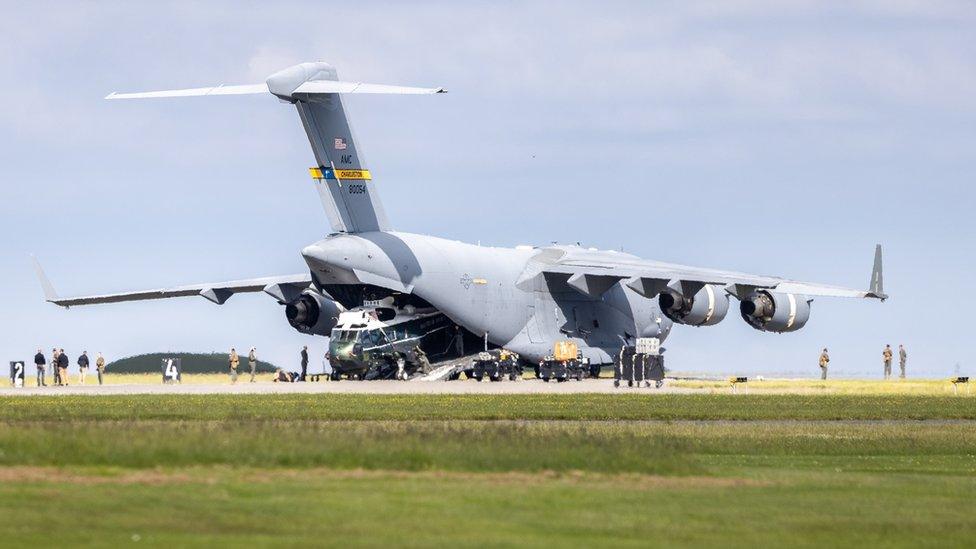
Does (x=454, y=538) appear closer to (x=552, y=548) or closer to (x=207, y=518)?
(x=552, y=548)

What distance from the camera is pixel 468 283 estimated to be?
62062mm

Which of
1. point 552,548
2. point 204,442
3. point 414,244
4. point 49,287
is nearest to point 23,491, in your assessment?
point 204,442

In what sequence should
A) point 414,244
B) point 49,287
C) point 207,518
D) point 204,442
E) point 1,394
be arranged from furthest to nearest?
point 49,287 < point 414,244 < point 1,394 < point 204,442 < point 207,518

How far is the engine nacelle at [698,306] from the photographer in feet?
207

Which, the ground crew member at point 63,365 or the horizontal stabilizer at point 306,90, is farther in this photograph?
the ground crew member at point 63,365

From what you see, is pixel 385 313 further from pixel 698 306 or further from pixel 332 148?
pixel 698 306

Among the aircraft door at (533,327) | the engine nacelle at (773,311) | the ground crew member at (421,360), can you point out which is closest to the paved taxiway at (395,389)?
the ground crew member at (421,360)

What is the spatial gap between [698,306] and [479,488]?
4558cm

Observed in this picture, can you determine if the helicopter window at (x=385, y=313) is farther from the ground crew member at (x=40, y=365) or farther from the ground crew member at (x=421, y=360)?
the ground crew member at (x=40, y=365)

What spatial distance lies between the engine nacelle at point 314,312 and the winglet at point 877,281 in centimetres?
2064

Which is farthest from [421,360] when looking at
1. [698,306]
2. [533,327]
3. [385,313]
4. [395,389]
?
[698,306]

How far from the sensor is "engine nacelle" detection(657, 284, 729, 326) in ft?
207

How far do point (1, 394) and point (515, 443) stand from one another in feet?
103

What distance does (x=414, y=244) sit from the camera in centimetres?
5931
